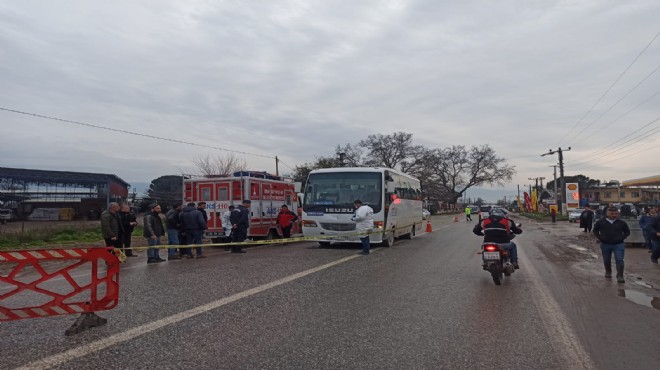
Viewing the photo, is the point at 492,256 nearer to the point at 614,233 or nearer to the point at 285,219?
the point at 614,233

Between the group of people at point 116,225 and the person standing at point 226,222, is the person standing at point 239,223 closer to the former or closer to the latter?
the person standing at point 226,222

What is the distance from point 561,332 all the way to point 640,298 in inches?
138

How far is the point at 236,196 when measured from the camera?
58.6 ft

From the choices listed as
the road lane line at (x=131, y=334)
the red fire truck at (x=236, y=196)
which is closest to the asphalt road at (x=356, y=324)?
the road lane line at (x=131, y=334)

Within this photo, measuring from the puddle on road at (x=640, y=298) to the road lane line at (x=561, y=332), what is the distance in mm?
1286

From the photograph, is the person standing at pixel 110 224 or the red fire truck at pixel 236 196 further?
the red fire truck at pixel 236 196

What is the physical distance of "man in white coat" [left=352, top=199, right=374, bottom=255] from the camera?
14.7m

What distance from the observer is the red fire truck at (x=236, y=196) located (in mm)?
17891

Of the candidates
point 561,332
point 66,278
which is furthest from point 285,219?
point 561,332

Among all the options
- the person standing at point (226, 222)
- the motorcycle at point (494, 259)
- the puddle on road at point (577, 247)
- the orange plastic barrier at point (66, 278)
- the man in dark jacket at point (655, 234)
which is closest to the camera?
the orange plastic barrier at point (66, 278)

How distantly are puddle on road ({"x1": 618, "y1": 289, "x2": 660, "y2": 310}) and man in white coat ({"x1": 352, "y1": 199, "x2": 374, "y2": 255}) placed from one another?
7136 millimetres

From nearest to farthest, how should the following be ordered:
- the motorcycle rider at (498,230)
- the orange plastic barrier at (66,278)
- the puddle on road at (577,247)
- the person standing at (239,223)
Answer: the orange plastic barrier at (66,278) < the motorcycle rider at (498,230) < the person standing at (239,223) < the puddle on road at (577,247)

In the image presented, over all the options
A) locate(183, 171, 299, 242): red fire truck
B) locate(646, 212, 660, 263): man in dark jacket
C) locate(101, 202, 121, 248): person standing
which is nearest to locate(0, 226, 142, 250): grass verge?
locate(183, 171, 299, 242): red fire truck

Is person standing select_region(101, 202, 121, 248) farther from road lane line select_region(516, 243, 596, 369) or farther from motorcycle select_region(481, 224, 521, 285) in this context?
road lane line select_region(516, 243, 596, 369)
